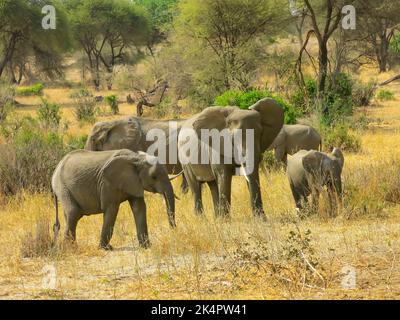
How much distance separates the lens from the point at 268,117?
9203mm

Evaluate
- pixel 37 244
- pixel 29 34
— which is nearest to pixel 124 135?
pixel 37 244

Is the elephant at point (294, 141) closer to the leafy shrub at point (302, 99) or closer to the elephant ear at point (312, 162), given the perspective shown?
the elephant ear at point (312, 162)

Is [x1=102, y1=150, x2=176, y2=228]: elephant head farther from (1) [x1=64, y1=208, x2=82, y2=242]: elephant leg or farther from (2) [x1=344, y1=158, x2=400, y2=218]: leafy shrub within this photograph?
(2) [x1=344, y1=158, x2=400, y2=218]: leafy shrub

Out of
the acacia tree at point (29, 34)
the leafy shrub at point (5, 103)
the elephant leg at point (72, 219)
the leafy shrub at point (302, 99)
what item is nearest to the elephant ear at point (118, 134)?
the elephant leg at point (72, 219)

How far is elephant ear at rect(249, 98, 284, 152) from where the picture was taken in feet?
30.0

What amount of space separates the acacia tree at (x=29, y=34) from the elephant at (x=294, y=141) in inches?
834

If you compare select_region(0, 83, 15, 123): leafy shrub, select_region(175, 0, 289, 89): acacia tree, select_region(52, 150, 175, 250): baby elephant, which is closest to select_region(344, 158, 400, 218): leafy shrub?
select_region(52, 150, 175, 250): baby elephant

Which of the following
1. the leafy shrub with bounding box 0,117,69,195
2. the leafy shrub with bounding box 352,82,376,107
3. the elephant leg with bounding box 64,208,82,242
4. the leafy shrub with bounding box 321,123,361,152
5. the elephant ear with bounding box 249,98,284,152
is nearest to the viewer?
the elephant leg with bounding box 64,208,82,242

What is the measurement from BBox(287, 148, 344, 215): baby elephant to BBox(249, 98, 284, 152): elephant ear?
470mm

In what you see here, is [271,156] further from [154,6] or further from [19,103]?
[154,6]

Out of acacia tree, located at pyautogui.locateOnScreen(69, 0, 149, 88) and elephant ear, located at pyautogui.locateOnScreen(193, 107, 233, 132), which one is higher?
acacia tree, located at pyautogui.locateOnScreen(69, 0, 149, 88)

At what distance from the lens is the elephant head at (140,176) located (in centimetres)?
775
